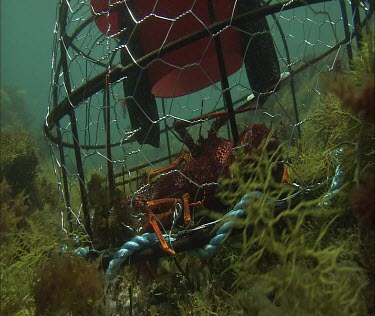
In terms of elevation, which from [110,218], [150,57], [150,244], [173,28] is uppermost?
[173,28]

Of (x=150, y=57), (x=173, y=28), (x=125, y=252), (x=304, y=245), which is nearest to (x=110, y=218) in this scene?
(x=125, y=252)

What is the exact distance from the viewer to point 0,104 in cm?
2019

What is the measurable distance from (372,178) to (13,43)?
103648 millimetres

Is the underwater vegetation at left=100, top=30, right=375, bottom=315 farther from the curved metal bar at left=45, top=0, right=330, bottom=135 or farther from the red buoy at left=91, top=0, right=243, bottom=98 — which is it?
the red buoy at left=91, top=0, right=243, bottom=98

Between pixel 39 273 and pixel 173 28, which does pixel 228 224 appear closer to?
pixel 39 273

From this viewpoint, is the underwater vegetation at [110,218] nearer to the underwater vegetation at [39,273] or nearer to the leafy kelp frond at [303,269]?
the underwater vegetation at [39,273]

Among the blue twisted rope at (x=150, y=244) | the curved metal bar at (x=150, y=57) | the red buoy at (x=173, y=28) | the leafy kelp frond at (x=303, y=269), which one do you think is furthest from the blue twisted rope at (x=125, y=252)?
the red buoy at (x=173, y=28)

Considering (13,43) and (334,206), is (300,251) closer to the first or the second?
(334,206)

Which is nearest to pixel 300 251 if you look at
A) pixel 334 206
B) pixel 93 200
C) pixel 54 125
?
pixel 334 206

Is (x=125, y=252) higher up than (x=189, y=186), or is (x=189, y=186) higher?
(x=189, y=186)

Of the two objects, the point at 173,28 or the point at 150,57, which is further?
the point at 173,28

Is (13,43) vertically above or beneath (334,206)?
above

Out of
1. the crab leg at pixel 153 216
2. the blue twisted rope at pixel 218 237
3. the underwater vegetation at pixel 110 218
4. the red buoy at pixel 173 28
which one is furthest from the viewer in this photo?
the red buoy at pixel 173 28

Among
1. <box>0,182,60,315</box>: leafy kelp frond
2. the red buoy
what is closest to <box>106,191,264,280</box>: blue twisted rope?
<box>0,182,60,315</box>: leafy kelp frond
